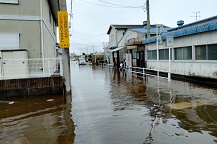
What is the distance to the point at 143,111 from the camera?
7.25 meters

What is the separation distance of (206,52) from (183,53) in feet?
9.73

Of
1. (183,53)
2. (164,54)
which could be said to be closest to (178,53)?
(183,53)

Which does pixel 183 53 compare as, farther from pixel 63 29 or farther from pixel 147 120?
pixel 147 120

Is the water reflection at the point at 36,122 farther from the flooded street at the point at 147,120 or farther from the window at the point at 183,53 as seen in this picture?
the window at the point at 183,53

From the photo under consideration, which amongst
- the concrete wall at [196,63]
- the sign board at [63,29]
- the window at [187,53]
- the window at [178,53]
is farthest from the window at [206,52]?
the sign board at [63,29]

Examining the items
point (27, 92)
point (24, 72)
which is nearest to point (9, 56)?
point (24, 72)

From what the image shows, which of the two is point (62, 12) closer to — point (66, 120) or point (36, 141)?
point (66, 120)

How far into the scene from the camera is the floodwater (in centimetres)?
496

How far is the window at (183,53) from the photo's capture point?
15.9 metres

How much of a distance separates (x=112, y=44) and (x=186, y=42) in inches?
1093

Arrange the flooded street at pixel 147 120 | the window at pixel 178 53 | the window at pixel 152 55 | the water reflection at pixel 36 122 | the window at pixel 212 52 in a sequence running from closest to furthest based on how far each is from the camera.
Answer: the flooded street at pixel 147 120
the water reflection at pixel 36 122
the window at pixel 212 52
the window at pixel 178 53
the window at pixel 152 55

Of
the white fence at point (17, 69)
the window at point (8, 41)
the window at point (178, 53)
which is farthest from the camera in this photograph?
the window at point (178, 53)

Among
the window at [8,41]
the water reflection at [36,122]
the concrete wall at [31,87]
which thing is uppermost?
the window at [8,41]

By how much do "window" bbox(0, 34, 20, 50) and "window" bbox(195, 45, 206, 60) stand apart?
1176 centimetres
